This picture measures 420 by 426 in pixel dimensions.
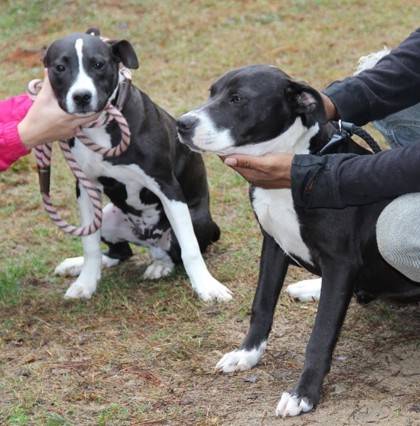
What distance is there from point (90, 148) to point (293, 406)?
1.77 meters

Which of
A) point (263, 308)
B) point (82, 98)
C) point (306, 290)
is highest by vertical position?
point (82, 98)

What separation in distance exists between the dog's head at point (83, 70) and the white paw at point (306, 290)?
1.22m

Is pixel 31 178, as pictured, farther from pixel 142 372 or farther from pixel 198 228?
pixel 142 372

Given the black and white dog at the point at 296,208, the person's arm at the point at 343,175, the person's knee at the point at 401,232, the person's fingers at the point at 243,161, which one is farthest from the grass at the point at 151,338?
the person's fingers at the point at 243,161

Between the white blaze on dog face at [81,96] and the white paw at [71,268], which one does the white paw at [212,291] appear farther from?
the white blaze on dog face at [81,96]

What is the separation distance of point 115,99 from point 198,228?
89cm

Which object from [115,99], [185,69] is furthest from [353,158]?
[185,69]

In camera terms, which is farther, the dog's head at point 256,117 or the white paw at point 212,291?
the white paw at point 212,291

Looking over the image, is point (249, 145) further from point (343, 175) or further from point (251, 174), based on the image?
point (343, 175)

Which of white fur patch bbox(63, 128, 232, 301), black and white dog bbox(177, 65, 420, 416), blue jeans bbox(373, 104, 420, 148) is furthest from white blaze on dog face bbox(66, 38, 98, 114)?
blue jeans bbox(373, 104, 420, 148)

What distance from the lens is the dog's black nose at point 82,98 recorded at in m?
4.00

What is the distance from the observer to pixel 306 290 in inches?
168

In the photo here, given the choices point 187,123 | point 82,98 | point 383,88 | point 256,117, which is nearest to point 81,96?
point 82,98

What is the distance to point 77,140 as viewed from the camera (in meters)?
4.45
